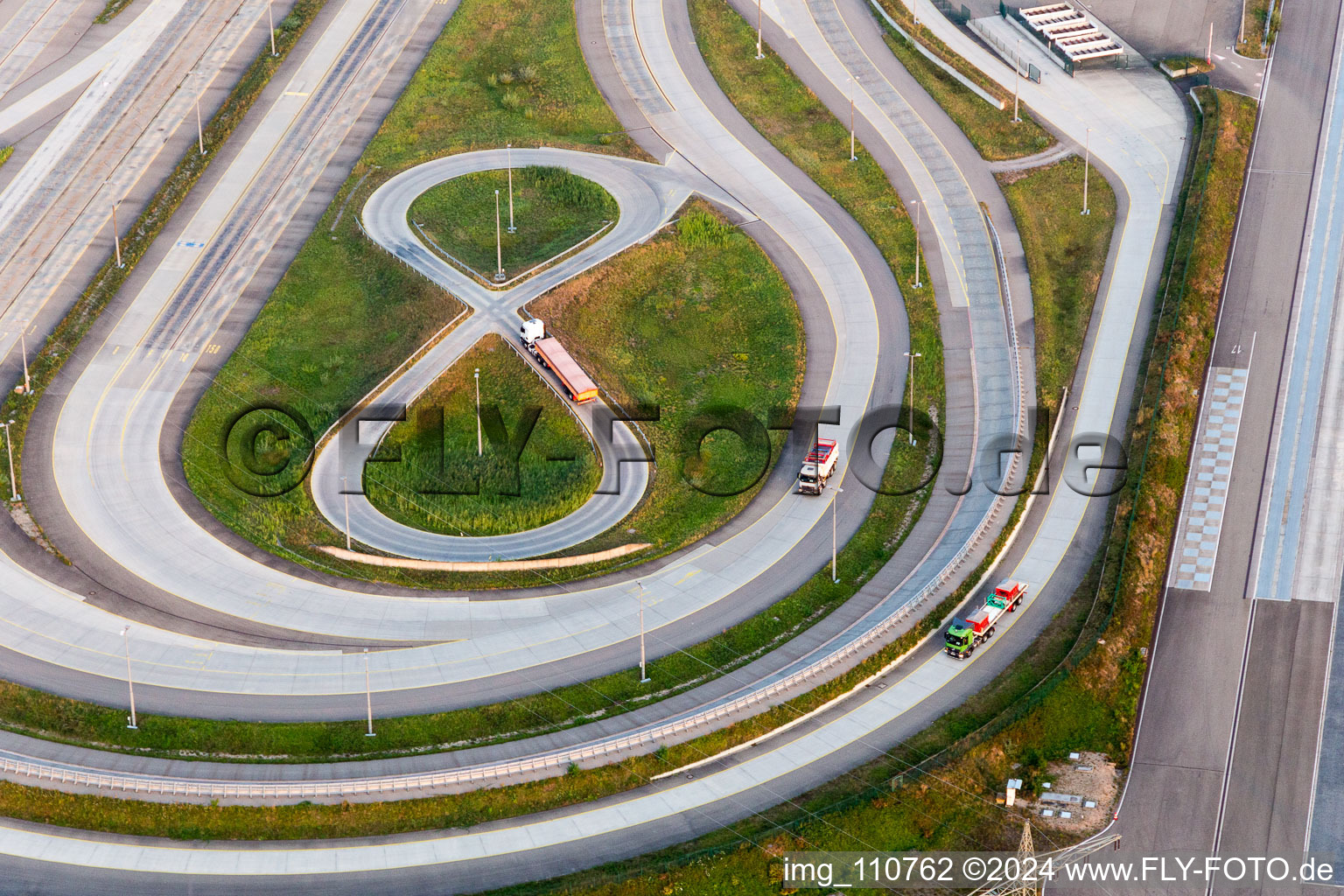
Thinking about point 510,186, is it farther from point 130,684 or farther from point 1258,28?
point 1258,28

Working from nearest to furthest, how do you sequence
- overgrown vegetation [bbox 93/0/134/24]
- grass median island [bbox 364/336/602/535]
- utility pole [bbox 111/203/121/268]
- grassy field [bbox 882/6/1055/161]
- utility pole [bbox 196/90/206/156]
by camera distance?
grass median island [bbox 364/336/602/535], utility pole [bbox 111/203/121/268], grassy field [bbox 882/6/1055/161], utility pole [bbox 196/90/206/156], overgrown vegetation [bbox 93/0/134/24]

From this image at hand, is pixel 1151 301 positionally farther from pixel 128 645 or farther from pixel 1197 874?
pixel 128 645

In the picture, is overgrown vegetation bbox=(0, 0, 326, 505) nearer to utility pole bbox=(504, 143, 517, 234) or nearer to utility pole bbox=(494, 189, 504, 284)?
utility pole bbox=(504, 143, 517, 234)

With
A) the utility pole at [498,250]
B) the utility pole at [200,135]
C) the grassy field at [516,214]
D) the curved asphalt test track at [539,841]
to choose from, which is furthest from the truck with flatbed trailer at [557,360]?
the utility pole at [200,135]

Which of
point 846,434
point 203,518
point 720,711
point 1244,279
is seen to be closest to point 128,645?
point 203,518

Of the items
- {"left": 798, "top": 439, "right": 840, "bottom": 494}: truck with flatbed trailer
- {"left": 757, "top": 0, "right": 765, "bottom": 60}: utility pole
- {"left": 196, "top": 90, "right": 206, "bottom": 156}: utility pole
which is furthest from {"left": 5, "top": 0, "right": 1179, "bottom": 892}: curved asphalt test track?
{"left": 757, "top": 0, "right": 765, "bottom": 60}: utility pole

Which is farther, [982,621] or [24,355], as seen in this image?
[24,355]

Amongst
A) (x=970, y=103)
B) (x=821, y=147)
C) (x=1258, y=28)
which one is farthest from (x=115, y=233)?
(x=1258, y=28)
